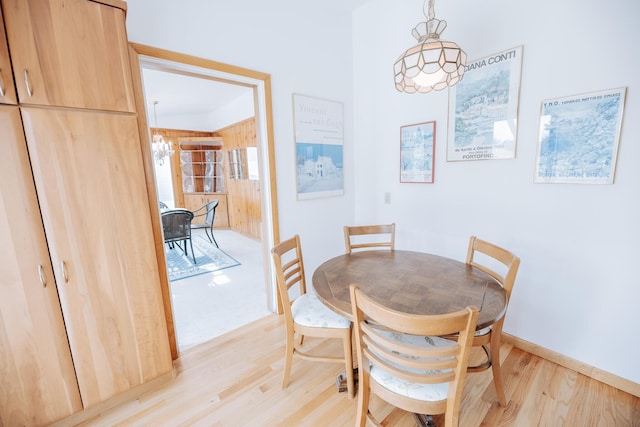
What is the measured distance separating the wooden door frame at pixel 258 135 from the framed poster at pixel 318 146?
0.94ft

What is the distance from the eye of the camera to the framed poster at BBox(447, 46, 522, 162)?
1.81 metres

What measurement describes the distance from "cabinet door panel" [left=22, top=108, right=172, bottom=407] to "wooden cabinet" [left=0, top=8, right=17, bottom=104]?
0.08m

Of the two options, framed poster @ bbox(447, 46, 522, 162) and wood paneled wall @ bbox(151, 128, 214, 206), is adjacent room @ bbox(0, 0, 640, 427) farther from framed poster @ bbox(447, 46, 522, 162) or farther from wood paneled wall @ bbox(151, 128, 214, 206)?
wood paneled wall @ bbox(151, 128, 214, 206)

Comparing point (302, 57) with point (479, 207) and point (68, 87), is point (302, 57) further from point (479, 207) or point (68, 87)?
point (479, 207)

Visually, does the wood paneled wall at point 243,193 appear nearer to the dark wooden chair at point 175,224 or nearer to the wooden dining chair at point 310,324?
the dark wooden chair at point 175,224

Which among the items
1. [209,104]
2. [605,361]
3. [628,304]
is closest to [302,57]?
[628,304]

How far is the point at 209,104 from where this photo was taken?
5270mm

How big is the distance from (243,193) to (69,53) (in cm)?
430

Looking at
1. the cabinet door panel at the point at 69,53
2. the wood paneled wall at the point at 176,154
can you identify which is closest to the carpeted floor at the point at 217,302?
the cabinet door panel at the point at 69,53

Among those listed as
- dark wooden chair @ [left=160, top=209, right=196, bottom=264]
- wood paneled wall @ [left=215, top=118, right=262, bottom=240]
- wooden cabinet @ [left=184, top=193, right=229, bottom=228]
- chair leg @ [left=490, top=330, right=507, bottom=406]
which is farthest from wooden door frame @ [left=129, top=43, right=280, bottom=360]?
wooden cabinet @ [left=184, top=193, right=229, bottom=228]

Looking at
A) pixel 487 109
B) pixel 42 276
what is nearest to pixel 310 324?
pixel 42 276

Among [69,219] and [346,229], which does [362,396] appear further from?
[69,219]

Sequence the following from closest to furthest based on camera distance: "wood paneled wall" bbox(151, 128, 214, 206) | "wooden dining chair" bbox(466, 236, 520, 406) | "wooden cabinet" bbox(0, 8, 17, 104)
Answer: "wooden cabinet" bbox(0, 8, 17, 104), "wooden dining chair" bbox(466, 236, 520, 406), "wood paneled wall" bbox(151, 128, 214, 206)

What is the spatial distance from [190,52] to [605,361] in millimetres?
3323
